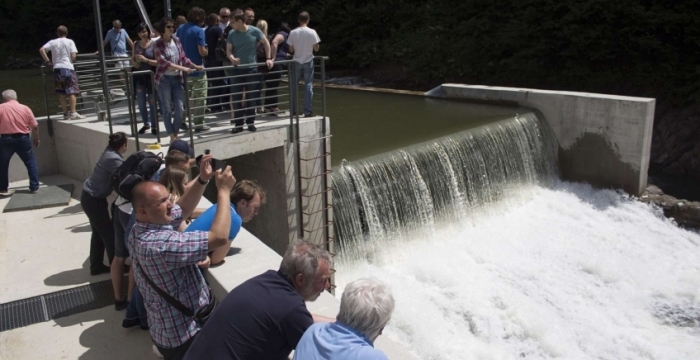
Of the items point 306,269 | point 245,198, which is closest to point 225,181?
point 245,198

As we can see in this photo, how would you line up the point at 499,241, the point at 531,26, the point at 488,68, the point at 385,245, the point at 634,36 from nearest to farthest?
the point at 385,245, the point at 499,241, the point at 634,36, the point at 531,26, the point at 488,68

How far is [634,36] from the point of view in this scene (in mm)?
17844

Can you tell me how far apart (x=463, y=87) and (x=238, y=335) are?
14.7m

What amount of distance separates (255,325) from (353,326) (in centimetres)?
45

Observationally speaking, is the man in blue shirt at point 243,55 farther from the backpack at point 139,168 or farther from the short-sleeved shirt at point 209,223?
the short-sleeved shirt at point 209,223

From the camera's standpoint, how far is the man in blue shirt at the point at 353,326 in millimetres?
2402

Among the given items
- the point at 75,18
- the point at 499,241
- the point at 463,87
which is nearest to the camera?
the point at 499,241

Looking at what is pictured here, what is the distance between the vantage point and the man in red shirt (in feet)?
25.7

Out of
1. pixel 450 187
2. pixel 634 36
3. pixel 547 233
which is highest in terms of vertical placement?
pixel 634 36

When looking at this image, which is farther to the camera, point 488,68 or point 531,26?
point 488,68

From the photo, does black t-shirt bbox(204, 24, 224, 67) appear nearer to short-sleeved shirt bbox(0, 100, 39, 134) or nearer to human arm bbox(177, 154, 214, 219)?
short-sleeved shirt bbox(0, 100, 39, 134)

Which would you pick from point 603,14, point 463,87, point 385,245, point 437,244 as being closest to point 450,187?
point 437,244

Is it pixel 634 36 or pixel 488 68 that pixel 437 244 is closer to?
pixel 634 36

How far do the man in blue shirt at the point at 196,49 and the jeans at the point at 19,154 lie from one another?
2161 mm
